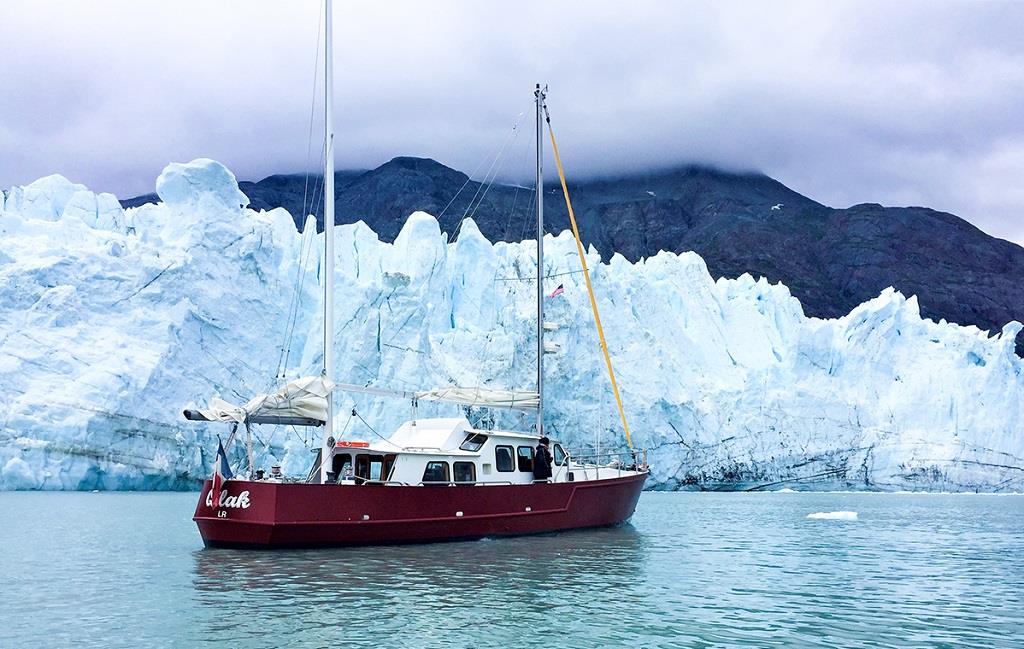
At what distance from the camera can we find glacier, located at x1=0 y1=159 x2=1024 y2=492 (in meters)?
37.1

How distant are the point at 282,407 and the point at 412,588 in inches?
235

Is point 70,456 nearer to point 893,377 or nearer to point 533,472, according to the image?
point 533,472

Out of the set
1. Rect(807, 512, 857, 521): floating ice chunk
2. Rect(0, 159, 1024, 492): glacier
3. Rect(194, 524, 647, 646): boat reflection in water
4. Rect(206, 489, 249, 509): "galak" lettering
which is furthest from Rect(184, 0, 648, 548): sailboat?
Rect(0, 159, 1024, 492): glacier

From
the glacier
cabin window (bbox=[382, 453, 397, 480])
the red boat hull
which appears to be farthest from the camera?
the glacier

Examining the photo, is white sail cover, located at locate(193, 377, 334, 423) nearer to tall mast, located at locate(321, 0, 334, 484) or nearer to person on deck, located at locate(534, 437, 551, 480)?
tall mast, located at locate(321, 0, 334, 484)

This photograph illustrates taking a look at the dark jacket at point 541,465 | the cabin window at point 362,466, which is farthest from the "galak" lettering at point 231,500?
the dark jacket at point 541,465

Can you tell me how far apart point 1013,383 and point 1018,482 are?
4991mm

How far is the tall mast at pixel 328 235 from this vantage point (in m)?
18.0

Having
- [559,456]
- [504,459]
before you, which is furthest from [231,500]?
[559,456]

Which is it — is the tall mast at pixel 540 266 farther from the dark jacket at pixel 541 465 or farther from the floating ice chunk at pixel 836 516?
the floating ice chunk at pixel 836 516

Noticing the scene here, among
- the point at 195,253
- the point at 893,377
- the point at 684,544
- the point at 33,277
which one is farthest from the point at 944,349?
the point at 33,277

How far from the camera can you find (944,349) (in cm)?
4725

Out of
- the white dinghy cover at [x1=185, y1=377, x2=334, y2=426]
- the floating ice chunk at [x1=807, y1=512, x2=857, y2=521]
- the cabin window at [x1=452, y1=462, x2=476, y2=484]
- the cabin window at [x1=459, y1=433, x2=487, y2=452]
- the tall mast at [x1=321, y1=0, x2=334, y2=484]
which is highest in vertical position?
the tall mast at [x1=321, y1=0, x2=334, y2=484]

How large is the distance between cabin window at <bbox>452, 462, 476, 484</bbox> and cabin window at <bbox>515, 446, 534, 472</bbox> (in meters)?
1.47
